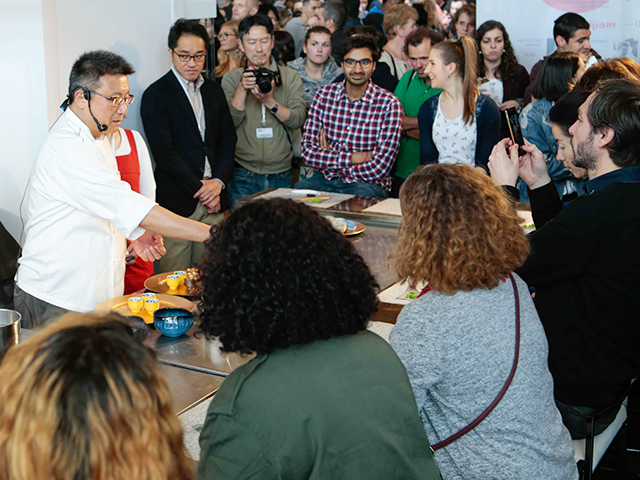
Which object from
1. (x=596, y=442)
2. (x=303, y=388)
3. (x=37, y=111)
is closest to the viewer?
(x=303, y=388)

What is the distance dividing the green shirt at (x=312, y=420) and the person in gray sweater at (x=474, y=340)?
36 centimetres

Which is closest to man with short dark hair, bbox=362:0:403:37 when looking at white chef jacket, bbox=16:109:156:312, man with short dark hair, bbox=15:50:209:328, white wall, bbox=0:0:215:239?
white wall, bbox=0:0:215:239

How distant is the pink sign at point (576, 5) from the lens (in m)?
5.96

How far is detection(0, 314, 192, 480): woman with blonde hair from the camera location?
0.87 metres

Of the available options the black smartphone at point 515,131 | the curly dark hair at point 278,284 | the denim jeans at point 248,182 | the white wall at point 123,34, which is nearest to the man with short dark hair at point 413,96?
the denim jeans at point 248,182

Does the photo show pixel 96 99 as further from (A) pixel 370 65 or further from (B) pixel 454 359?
(A) pixel 370 65

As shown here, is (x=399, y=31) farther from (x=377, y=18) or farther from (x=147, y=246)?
(x=147, y=246)

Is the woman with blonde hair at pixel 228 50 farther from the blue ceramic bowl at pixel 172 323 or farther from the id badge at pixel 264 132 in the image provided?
the blue ceramic bowl at pixel 172 323

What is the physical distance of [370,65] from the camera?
15.3 feet

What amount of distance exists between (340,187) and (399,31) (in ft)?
6.40

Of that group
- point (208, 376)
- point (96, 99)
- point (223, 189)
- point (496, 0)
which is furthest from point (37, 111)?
point (496, 0)

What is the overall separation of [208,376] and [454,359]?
692 mm

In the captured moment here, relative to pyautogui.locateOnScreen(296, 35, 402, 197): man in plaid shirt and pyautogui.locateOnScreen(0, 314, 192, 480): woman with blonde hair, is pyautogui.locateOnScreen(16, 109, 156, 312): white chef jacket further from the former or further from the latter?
pyautogui.locateOnScreen(296, 35, 402, 197): man in plaid shirt

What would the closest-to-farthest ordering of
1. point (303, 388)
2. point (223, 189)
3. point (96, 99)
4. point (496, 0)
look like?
point (303, 388)
point (96, 99)
point (223, 189)
point (496, 0)
